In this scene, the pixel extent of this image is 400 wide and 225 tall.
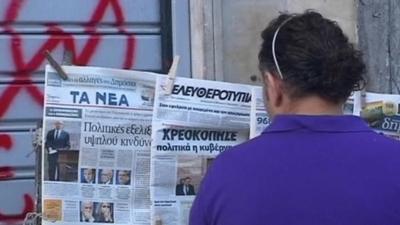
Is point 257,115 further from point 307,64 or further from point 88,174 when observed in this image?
point 307,64

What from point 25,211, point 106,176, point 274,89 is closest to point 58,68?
point 106,176

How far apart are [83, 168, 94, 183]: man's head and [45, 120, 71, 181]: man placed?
10 centimetres

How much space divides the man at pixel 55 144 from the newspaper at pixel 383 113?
3.72 feet

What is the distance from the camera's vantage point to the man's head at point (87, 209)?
3670 millimetres

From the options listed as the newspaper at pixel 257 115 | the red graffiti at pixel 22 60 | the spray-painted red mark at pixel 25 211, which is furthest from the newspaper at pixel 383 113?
the spray-painted red mark at pixel 25 211

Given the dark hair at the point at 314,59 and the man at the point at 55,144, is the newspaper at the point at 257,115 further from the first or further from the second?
the dark hair at the point at 314,59

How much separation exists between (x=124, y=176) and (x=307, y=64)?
1711 millimetres

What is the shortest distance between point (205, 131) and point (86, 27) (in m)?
1.21

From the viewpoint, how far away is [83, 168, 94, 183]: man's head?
12.0 ft

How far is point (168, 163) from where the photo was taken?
3.75 metres

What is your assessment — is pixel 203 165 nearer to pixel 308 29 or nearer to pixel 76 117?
pixel 76 117

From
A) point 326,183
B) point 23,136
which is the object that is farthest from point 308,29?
point 23,136

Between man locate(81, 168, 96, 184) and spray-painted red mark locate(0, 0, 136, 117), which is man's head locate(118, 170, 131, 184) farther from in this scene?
spray-painted red mark locate(0, 0, 136, 117)

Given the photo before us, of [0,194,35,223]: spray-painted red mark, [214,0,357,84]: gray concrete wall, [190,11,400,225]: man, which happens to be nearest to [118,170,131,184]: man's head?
[0,194,35,223]: spray-painted red mark
